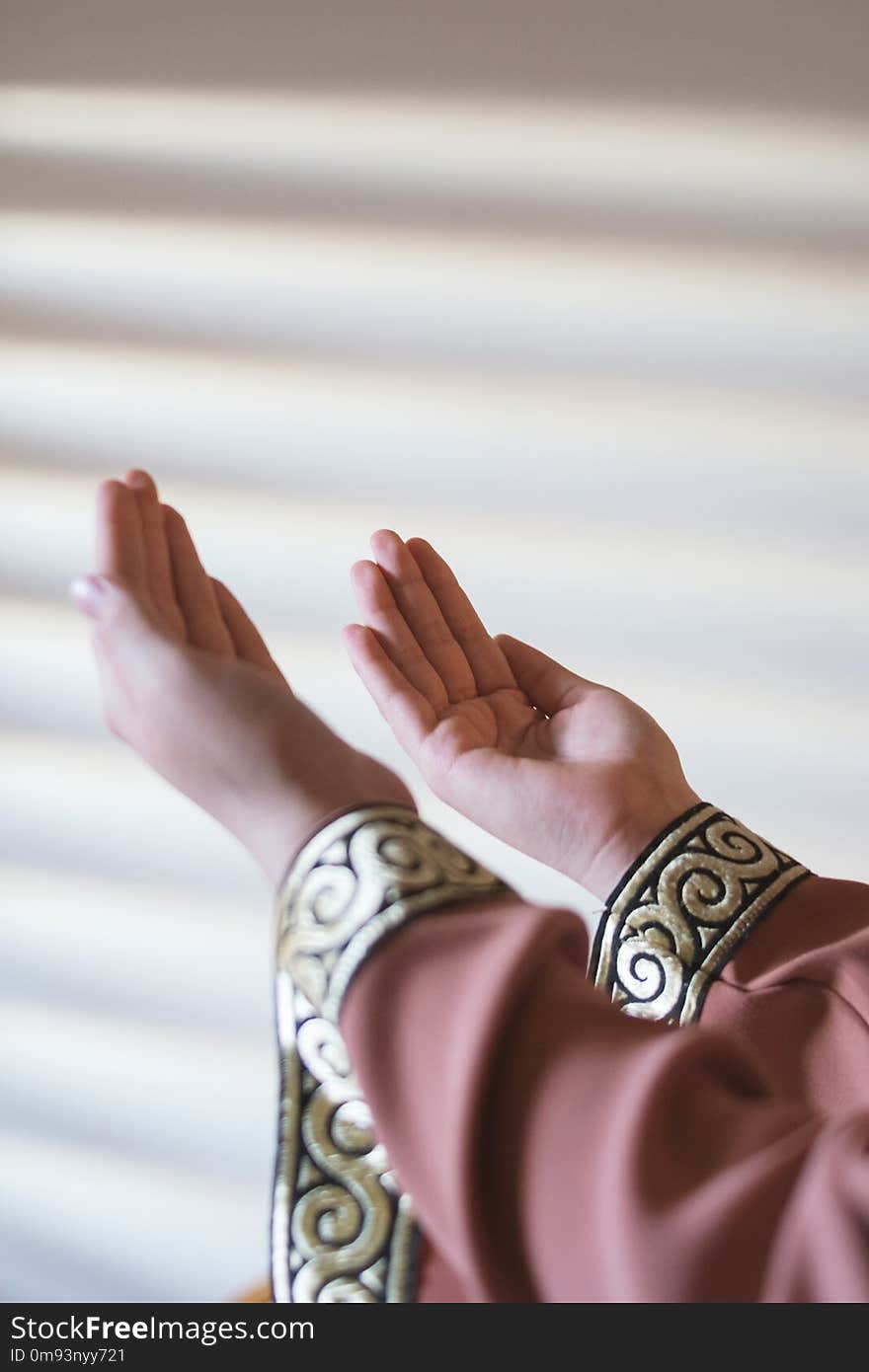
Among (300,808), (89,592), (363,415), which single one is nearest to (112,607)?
(89,592)

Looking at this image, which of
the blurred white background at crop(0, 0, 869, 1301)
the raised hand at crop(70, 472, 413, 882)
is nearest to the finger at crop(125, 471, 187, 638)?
the raised hand at crop(70, 472, 413, 882)

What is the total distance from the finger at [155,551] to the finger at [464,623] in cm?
22

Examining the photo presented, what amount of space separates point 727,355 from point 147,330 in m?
0.72

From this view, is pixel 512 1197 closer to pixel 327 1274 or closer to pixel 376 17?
pixel 327 1274

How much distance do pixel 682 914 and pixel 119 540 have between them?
0.39m

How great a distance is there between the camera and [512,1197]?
1.40ft

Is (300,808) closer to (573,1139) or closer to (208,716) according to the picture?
(208,716)

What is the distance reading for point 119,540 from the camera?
65 centimetres

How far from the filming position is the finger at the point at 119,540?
637mm

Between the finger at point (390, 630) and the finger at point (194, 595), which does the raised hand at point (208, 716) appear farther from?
the finger at point (390, 630)

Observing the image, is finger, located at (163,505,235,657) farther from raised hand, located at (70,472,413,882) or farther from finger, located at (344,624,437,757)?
finger, located at (344,624,437,757)

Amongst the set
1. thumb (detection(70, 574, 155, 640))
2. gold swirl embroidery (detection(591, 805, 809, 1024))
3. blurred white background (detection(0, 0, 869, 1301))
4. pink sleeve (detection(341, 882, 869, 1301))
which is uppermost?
blurred white background (detection(0, 0, 869, 1301))

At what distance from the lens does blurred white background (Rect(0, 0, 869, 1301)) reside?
1.37m

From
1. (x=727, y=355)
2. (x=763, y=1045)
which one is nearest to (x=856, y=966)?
(x=763, y=1045)
